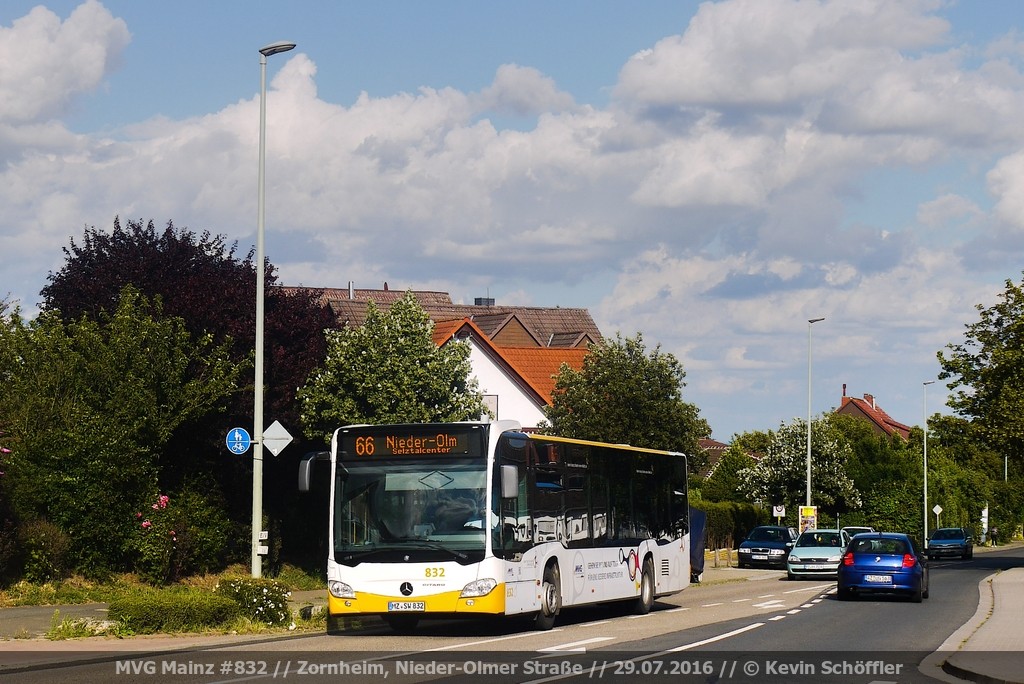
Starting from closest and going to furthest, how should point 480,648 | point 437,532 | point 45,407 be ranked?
point 480,648
point 437,532
point 45,407

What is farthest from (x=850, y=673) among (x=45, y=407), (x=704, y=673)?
(x=45, y=407)

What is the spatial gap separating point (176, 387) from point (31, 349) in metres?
3.04

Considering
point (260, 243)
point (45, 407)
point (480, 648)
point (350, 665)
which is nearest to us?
point (350, 665)

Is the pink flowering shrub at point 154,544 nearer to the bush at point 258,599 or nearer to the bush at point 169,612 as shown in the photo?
the bush at point 258,599

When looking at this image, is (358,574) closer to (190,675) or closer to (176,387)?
(190,675)

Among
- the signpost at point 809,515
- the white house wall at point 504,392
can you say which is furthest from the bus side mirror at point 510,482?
the white house wall at point 504,392

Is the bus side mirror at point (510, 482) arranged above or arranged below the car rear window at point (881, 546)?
above

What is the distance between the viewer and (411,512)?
776 inches

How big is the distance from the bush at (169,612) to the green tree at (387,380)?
618 inches

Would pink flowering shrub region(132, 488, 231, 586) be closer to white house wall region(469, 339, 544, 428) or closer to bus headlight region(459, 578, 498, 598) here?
bus headlight region(459, 578, 498, 598)

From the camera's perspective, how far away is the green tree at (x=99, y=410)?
27.0 m

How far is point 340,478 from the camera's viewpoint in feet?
66.3

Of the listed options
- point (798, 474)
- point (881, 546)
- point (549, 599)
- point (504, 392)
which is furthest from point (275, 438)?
point (798, 474)

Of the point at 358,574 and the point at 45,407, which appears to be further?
the point at 45,407
